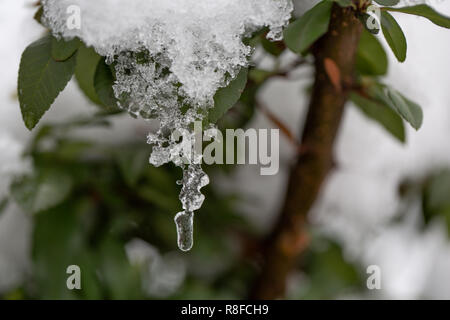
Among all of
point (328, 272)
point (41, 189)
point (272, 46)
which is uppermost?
point (272, 46)

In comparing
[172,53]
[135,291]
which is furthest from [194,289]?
[172,53]

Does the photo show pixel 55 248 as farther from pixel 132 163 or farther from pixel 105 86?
pixel 105 86

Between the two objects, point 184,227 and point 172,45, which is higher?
point 172,45

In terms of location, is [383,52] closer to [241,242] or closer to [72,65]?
[72,65]

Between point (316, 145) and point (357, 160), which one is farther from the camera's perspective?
point (357, 160)

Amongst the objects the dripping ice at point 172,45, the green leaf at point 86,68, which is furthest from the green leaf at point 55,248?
the dripping ice at point 172,45

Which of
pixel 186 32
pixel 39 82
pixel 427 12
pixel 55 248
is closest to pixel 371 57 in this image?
pixel 427 12
